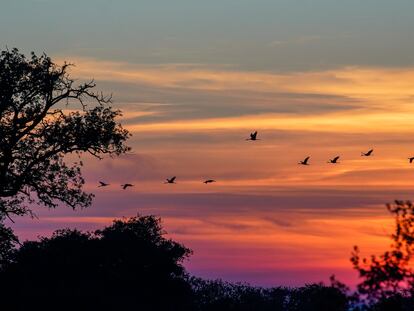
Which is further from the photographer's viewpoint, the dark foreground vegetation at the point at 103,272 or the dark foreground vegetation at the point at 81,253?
the dark foreground vegetation at the point at 103,272

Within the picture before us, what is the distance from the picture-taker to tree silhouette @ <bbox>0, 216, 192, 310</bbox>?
378 feet

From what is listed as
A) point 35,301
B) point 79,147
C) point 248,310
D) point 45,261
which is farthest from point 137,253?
point 79,147

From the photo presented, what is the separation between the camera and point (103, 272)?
133 metres

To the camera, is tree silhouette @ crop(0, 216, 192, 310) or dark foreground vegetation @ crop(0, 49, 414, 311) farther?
tree silhouette @ crop(0, 216, 192, 310)

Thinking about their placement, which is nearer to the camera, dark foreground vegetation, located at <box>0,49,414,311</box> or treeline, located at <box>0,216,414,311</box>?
dark foreground vegetation, located at <box>0,49,414,311</box>

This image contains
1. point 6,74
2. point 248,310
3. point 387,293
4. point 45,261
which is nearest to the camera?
point 387,293

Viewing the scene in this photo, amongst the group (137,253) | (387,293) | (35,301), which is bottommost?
(387,293)

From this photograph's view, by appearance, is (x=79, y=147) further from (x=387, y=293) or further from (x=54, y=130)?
(x=387, y=293)

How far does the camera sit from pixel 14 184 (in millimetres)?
71250

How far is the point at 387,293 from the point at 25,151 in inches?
1430

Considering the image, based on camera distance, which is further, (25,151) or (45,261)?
(45,261)

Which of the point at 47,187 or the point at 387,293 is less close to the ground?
the point at 47,187

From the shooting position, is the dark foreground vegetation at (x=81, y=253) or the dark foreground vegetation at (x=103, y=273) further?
the dark foreground vegetation at (x=103, y=273)

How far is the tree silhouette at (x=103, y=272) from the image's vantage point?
378ft
